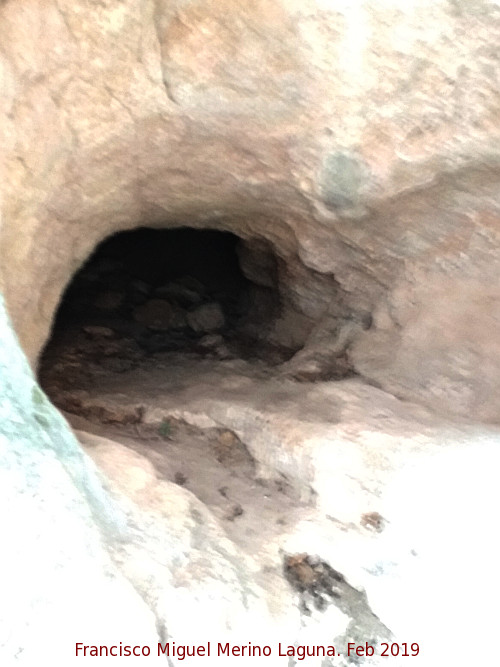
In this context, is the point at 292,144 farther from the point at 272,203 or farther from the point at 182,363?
the point at 182,363

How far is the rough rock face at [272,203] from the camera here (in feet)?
2.64

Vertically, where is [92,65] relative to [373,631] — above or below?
above

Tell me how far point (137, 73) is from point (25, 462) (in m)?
0.78

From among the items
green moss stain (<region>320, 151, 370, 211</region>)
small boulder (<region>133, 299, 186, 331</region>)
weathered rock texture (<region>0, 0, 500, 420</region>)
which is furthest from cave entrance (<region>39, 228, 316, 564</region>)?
green moss stain (<region>320, 151, 370, 211</region>)

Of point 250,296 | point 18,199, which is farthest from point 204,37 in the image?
point 250,296

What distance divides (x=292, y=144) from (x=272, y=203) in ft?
0.81

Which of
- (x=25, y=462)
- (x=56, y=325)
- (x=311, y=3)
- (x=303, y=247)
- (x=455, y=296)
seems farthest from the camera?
(x=56, y=325)

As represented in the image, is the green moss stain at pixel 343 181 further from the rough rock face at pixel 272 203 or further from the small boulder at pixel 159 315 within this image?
the small boulder at pixel 159 315

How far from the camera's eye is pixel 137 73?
1.21 meters

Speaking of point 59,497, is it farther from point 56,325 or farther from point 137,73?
point 56,325

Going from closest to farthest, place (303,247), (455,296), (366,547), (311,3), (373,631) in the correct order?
(373,631)
(366,547)
(311,3)
(455,296)
(303,247)

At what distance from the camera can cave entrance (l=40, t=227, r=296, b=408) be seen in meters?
2.12

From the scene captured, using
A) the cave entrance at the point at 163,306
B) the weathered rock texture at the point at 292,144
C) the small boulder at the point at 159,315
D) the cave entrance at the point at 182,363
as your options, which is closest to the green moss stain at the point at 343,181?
the weathered rock texture at the point at 292,144

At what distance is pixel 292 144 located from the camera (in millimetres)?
1324
